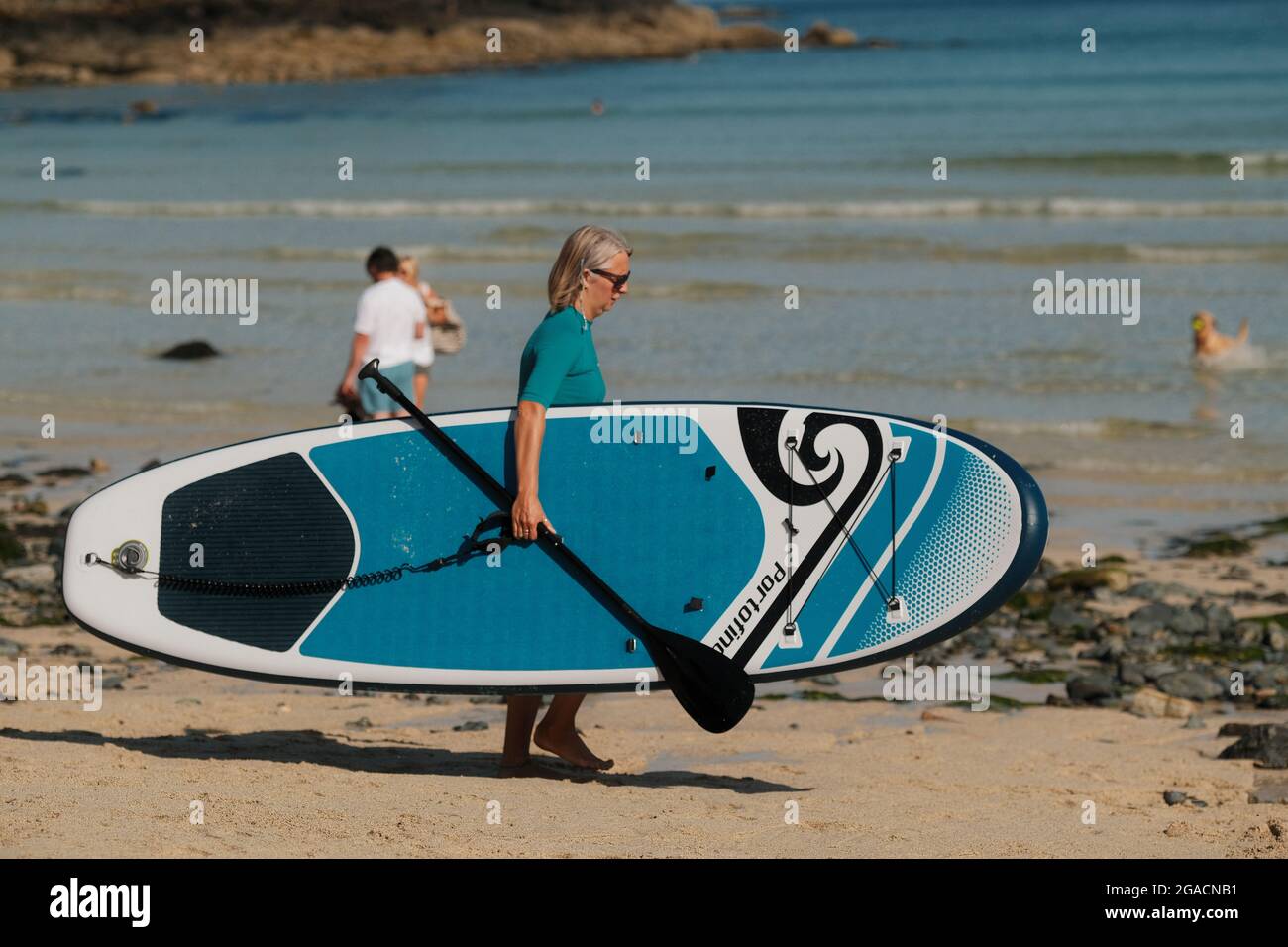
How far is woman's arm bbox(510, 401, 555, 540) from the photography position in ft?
15.3

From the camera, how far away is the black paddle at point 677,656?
4996 millimetres

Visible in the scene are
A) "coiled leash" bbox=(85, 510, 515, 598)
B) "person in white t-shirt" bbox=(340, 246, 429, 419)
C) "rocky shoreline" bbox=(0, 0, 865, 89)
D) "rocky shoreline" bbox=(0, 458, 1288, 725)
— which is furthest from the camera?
"rocky shoreline" bbox=(0, 0, 865, 89)

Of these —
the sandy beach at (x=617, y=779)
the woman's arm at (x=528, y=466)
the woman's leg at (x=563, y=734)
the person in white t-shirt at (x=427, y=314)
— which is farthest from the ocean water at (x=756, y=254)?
the woman's arm at (x=528, y=466)

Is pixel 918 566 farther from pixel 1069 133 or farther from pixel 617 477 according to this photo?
pixel 1069 133

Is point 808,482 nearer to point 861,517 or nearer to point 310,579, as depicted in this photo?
point 861,517

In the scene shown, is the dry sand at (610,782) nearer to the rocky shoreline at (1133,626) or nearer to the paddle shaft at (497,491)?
the rocky shoreline at (1133,626)

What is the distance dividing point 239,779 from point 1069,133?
86.2ft

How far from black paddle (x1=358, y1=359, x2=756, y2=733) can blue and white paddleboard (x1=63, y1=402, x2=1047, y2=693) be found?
6cm

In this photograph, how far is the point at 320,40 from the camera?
192 ft

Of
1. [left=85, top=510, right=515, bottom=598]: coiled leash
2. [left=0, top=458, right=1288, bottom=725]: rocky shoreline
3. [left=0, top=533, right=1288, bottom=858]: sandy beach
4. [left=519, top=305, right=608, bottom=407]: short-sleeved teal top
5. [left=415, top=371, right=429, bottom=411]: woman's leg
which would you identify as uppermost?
[left=415, top=371, right=429, bottom=411]: woman's leg

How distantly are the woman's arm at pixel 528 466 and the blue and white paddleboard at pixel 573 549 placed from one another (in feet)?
0.88

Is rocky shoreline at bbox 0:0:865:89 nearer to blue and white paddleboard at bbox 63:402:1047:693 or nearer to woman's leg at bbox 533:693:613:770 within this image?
blue and white paddleboard at bbox 63:402:1047:693

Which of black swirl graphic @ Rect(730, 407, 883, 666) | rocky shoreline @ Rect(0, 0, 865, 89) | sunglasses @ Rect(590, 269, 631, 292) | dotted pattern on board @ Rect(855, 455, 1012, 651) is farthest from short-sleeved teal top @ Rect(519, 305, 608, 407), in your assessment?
rocky shoreline @ Rect(0, 0, 865, 89)

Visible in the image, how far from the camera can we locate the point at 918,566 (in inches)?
206
